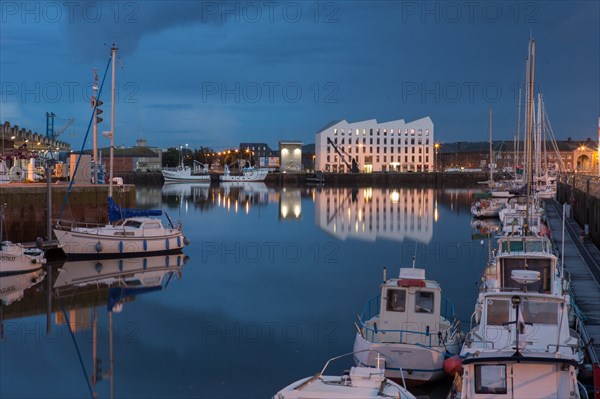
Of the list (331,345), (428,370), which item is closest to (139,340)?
(331,345)

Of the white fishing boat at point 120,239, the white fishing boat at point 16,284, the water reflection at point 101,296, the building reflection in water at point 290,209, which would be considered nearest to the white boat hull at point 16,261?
the white fishing boat at point 16,284

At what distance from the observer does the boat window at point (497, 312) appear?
1673 cm

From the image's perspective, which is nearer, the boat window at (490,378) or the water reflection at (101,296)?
the boat window at (490,378)

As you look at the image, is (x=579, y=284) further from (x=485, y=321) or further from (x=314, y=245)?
(x=314, y=245)

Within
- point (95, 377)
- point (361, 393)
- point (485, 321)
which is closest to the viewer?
point (361, 393)

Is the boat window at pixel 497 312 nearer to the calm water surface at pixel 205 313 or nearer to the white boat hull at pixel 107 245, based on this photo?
the calm water surface at pixel 205 313

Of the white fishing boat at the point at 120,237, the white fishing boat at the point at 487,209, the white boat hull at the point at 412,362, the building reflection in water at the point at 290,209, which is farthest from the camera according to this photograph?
the building reflection in water at the point at 290,209

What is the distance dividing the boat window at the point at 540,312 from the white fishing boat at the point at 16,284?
18511 mm

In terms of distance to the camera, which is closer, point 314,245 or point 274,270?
point 274,270

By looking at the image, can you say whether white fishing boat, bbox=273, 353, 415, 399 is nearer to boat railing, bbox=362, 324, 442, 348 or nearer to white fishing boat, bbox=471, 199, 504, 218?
boat railing, bbox=362, 324, 442, 348

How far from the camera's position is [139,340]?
72.5ft

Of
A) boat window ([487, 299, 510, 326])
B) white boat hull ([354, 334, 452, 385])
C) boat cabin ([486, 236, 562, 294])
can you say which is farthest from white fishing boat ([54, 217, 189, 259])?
boat window ([487, 299, 510, 326])

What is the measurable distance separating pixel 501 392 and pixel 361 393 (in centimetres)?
270

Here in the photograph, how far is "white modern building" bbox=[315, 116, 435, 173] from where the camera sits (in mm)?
184500
